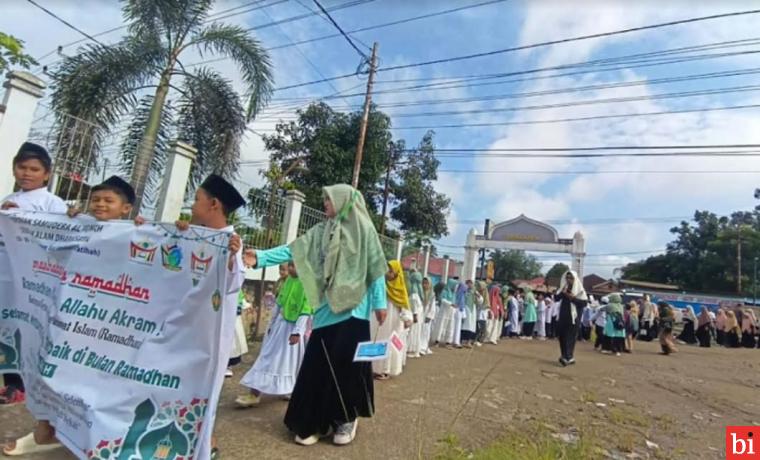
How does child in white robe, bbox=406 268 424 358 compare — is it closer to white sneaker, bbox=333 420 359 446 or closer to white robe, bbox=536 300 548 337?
white sneaker, bbox=333 420 359 446

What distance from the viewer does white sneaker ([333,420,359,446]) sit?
3.16m

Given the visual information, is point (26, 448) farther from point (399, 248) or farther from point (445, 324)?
point (399, 248)

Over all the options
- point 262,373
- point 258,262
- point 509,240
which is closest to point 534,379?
point 262,373

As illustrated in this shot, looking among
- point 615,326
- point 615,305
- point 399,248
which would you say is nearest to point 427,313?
point 399,248

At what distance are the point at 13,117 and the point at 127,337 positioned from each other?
13.1ft

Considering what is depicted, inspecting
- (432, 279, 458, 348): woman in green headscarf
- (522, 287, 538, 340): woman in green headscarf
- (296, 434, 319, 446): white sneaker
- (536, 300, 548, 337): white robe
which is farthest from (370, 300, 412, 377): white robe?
(536, 300, 548, 337): white robe

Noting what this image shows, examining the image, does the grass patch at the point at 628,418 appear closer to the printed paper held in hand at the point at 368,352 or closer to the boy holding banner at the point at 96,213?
the printed paper held in hand at the point at 368,352

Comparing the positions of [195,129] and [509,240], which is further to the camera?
[509,240]

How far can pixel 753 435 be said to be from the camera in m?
4.33

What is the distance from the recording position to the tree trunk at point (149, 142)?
7097 millimetres

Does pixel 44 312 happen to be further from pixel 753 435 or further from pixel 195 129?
pixel 195 129

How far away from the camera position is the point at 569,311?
26.7 feet

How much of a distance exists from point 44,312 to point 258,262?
119cm

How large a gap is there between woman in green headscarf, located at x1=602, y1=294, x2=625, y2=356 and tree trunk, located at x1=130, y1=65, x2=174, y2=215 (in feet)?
33.1
